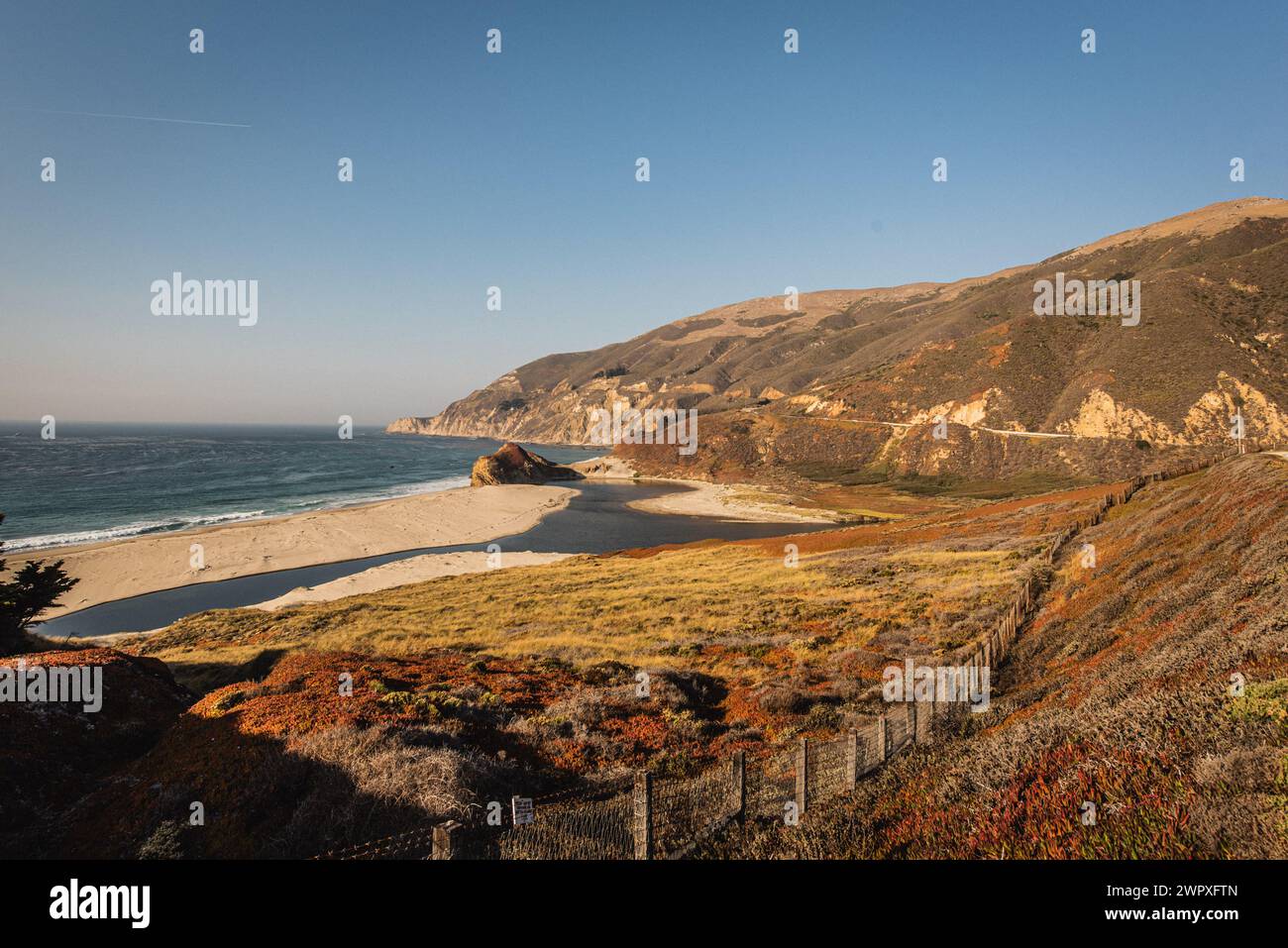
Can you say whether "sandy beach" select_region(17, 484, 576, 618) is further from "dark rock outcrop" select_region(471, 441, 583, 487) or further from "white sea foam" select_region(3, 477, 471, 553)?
"dark rock outcrop" select_region(471, 441, 583, 487)

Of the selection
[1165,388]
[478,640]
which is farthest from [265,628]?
[1165,388]

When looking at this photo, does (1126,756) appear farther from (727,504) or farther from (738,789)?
(727,504)

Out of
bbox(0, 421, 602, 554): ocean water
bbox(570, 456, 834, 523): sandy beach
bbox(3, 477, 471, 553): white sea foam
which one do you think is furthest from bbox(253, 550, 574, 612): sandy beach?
bbox(0, 421, 602, 554): ocean water

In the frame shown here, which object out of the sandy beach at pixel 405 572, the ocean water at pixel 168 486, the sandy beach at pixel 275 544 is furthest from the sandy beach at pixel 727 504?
the ocean water at pixel 168 486

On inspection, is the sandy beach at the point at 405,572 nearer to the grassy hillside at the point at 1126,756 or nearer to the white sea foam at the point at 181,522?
the white sea foam at the point at 181,522
